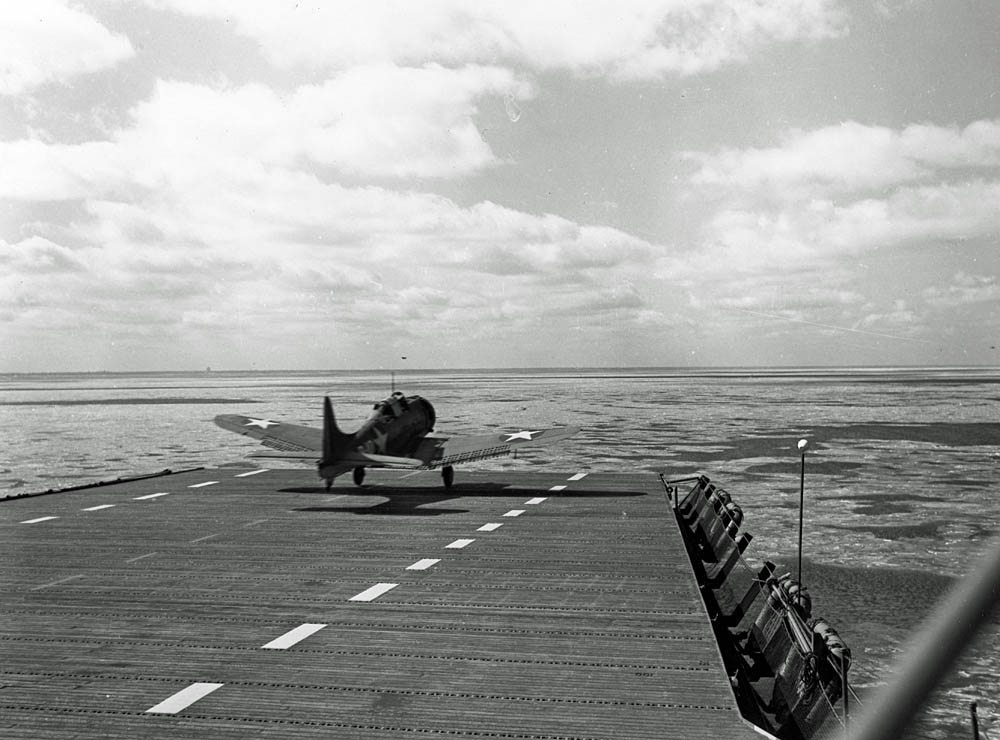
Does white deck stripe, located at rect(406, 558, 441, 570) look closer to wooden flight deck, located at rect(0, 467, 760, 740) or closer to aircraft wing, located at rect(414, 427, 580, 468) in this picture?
wooden flight deck, located at rect(0, 467, 760, 740)

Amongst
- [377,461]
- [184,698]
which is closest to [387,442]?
[377,461]

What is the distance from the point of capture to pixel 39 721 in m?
10.0

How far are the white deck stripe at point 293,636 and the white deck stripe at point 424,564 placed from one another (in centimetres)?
497

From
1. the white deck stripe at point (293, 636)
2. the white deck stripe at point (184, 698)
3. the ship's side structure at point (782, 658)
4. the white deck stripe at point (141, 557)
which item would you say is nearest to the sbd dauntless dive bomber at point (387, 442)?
the white deck stripe at point (141, 557)

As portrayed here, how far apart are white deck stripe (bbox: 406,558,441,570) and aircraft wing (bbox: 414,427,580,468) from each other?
11.5m

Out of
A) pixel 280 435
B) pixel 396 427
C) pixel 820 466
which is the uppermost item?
pixel 396 427

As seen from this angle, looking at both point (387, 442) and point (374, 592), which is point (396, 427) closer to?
point (387, 442)

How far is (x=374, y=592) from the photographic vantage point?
1653 centimetres

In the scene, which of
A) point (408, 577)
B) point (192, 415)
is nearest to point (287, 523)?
point (408, 577)

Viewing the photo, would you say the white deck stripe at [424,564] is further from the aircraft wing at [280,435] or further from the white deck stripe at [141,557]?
the aircraft wing at [280,435]

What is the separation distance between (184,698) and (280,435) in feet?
82.4

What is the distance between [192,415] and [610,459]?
244 feet

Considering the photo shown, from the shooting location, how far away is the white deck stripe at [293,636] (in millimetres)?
13008

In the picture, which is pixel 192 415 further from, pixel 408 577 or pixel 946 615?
pixel 946 615
